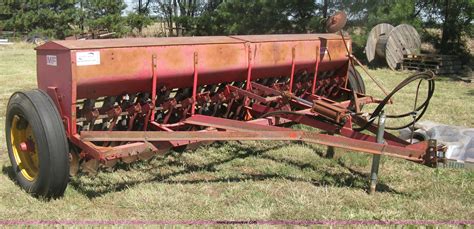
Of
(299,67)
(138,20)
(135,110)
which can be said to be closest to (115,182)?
(135,110)

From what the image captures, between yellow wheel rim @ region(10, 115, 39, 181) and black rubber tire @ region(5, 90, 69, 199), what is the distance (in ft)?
0.91

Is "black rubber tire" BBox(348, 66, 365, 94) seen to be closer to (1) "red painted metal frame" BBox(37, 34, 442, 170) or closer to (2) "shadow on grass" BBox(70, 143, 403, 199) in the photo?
(1) "red painted metal frame" BBox(37, 34, 442, 170)

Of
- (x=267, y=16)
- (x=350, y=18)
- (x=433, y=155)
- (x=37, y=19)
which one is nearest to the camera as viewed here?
(x=433, y=155)

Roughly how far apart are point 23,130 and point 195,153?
1.58m

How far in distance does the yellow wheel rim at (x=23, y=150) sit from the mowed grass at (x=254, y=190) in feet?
0.56

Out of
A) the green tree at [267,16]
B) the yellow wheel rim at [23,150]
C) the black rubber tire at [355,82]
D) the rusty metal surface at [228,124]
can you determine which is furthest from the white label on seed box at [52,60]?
the green tree at [267,16]

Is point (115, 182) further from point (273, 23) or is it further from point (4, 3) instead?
point (4, 3)

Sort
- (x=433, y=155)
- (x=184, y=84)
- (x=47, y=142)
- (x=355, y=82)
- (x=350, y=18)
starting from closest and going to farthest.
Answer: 1. (x=47, y=142)
2. (x=433, y=155)
3. (x=184, y=84)
4. (x=355, y=82)
5. (x=350, y=18)

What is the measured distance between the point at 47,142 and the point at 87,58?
2.06 ft

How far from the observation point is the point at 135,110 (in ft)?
12.5

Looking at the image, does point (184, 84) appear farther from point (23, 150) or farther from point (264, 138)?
point (23, 150)

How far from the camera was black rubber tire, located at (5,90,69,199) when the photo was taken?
128 inches

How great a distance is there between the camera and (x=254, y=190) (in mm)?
3729

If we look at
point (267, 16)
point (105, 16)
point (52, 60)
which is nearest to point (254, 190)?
point (52, 60)
